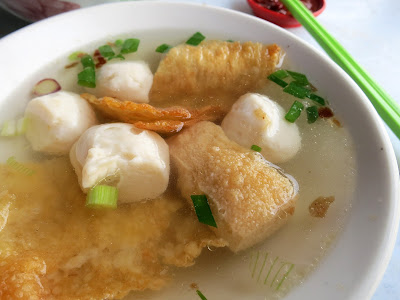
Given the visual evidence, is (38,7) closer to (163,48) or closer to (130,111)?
(163,48)

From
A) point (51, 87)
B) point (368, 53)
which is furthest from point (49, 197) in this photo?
point (368, 53)

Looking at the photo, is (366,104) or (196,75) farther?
(196,75)

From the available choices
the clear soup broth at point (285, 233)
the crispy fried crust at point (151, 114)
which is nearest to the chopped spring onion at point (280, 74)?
the clear soup broth at point (285, 233)

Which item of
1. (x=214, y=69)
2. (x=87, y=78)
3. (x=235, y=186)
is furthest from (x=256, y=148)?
(x=87, y=78)

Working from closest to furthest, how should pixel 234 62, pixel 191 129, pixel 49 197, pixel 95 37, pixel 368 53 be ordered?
pixel 49 197, pixel 191 129, pixel 234 62, pixel 95 37, pixel 368 53

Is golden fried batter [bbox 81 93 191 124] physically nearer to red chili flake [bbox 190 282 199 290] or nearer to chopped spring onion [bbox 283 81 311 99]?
chopped spring onion [bbox 283 81 311 99]

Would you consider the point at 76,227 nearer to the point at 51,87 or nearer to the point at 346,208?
the point at 51,87

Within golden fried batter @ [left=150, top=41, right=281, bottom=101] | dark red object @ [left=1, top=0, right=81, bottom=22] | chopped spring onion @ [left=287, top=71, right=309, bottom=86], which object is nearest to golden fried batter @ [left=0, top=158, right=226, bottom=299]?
golden fried batter @ [left=150, top=41, right=281, bottom=101]
